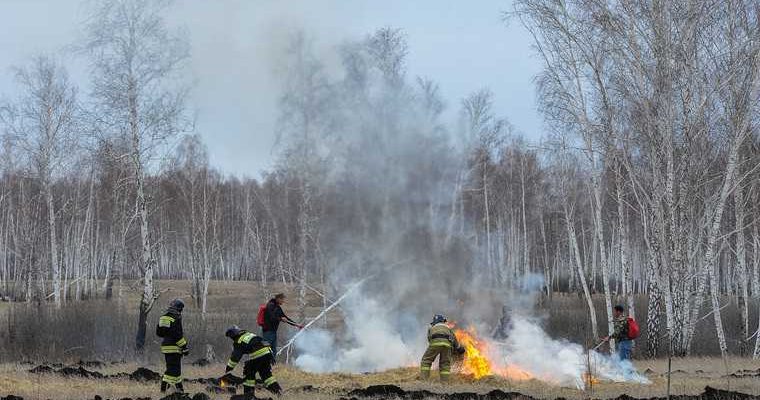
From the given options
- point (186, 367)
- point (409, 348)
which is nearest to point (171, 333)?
point (186, 367)

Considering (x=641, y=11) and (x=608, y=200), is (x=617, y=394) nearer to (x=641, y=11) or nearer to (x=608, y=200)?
(x=641, y=11)

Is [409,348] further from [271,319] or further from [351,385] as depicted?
[351,385]

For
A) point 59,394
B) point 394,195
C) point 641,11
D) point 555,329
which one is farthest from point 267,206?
point 59,394

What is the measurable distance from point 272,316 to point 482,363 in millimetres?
4875

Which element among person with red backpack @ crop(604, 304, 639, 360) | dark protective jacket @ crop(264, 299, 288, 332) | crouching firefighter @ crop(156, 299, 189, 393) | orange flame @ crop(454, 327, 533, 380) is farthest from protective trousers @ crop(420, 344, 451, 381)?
crouching firefighter @ crop(156, 299, 189, 393)

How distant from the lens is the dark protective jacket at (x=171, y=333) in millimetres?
13094

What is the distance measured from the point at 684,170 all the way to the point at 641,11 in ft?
14.7

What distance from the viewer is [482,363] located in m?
16.5

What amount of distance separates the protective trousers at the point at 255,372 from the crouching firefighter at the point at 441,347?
129 inches

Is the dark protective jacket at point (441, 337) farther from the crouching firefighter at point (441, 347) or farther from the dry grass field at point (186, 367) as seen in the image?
the dry grass field at point (186, 367)

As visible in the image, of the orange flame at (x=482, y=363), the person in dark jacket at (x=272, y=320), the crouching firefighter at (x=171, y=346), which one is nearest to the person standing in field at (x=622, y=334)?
the orange flame at (x=482, y=363)

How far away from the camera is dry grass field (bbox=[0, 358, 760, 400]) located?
13.2 meters

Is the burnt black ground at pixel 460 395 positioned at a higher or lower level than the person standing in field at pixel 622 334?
lower

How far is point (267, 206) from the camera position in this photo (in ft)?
123
